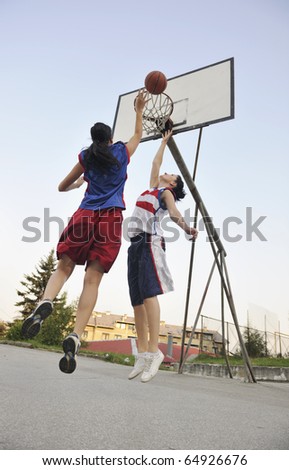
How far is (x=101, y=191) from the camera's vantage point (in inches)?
90.7

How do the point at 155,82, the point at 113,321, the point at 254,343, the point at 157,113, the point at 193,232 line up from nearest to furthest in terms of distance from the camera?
the point at 193,232
the point at 155,82
the point at 157,113
the point at 254,343
the point at 113,321

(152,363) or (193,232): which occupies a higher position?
(193,232)

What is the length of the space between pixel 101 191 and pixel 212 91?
3.14m

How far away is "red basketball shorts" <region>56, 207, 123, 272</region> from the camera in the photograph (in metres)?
2.14

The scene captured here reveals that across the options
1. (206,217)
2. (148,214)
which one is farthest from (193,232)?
(206,217)

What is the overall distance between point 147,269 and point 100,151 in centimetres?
87

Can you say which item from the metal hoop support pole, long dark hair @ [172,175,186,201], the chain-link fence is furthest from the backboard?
the chain-link fence

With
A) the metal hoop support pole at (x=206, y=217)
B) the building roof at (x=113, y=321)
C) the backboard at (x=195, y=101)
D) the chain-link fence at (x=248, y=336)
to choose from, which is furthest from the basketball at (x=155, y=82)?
the building roof at (x=113, y=321)

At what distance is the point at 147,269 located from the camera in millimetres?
2467

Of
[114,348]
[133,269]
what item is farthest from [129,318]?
[133,269]

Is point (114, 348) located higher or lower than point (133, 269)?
lower

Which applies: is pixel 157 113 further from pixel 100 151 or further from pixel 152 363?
pixel 152 363

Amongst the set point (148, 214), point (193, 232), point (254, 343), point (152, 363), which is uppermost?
point (148, 214)

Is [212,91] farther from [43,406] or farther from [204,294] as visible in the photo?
[43,406]
